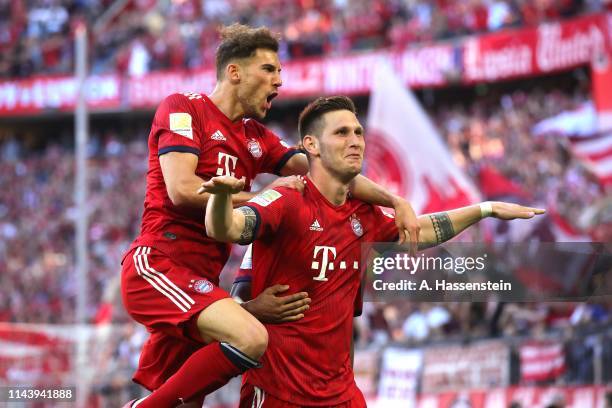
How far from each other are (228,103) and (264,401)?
163 cm

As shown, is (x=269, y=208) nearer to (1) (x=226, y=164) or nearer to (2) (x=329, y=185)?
(2) (x=329, y=185)

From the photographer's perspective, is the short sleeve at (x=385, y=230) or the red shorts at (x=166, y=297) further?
the short sleeve at (x=385, y=230)

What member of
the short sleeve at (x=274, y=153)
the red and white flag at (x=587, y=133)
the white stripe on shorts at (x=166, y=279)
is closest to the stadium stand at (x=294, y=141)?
the red and white flag at (x=587, y=133)

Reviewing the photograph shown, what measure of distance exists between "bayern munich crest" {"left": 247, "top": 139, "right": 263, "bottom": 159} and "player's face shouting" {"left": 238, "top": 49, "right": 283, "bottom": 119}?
18cm

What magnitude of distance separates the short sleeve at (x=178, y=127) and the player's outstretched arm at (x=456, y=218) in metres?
1.32

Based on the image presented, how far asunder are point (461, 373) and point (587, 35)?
13261 mm

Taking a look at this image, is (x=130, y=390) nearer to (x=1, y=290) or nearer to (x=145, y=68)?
(x=1, y=290)

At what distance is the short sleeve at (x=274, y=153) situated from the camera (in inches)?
259

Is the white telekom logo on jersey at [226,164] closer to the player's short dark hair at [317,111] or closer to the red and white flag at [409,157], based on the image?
the player's short dark hair at [317,111]

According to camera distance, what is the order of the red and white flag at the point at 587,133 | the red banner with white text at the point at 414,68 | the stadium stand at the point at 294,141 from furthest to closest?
the red banner with white text at the point at 414,68 < the red and white flag at the point at 587,133 < the stadium stand at the point at 294,141

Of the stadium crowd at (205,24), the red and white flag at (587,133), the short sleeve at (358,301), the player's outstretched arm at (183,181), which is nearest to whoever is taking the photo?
the player's outstretched arm at (183,181)

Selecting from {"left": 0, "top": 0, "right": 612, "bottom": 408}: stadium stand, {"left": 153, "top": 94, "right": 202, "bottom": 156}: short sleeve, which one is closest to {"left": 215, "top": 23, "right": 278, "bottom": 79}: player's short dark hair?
{"left": 153, "top": 94, "right": 202, "bottom": 156}: short sleeve

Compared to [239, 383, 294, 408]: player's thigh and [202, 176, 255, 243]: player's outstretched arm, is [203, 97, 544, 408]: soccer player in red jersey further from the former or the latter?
[202, 176, 255, 243]: player's outstretched arm

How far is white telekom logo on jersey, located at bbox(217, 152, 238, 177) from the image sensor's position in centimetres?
616
